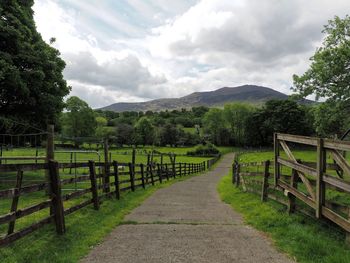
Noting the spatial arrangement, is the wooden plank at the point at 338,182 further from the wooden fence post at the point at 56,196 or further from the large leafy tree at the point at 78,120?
the large leafy tree at the point at 78,120

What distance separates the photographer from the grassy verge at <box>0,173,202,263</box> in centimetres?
578

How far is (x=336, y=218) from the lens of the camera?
21.8ft

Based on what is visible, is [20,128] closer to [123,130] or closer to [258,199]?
[258,199]

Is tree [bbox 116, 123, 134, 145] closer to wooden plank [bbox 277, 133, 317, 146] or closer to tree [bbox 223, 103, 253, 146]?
tree [bbox 223, 103, 253, 146]

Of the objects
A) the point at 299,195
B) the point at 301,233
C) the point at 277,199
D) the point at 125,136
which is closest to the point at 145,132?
the point at 125,136

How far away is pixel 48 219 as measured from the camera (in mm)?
7137

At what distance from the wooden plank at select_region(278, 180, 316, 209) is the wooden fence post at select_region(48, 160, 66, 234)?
17.2 ft

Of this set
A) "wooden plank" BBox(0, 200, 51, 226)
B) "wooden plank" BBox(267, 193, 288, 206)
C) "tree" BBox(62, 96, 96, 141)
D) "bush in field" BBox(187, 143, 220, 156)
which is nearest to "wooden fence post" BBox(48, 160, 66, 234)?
"wooden plank" BBox(0, 200, 51, 226)

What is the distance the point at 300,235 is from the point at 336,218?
76cm

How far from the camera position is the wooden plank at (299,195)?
7.79 metres

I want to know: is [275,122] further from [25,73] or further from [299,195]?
[299,195]

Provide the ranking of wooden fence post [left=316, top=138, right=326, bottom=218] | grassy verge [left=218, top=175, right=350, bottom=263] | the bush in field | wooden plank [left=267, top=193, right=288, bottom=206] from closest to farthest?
grassy verge [left=218, top=175, right=350, bottom=263]
wooden fence post [left=316, top=138, right=326, bottom=218]
wooden plank [left=267, top=193, right=288, bottom=206]
the bush in field

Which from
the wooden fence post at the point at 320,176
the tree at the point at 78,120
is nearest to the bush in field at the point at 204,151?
the tree at the point at 78,120

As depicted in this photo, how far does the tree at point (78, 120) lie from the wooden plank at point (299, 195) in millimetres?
87722
